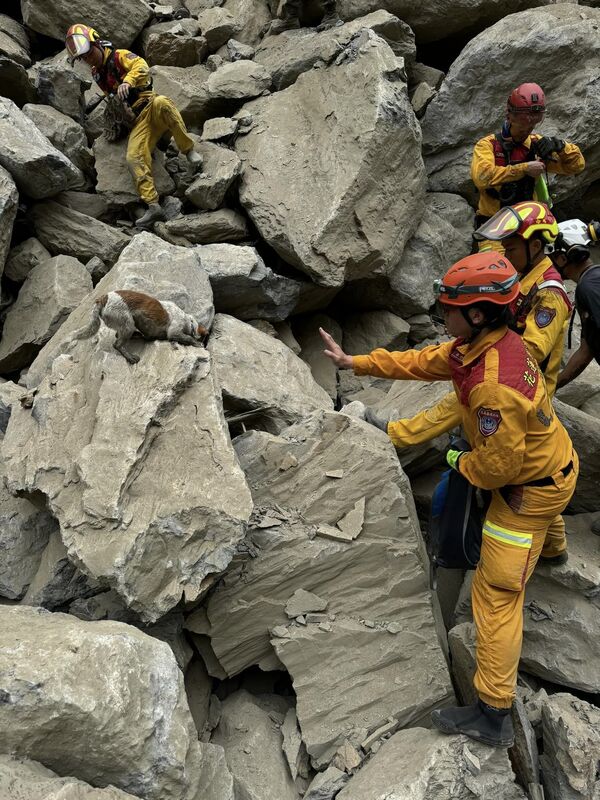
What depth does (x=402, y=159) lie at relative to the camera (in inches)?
306

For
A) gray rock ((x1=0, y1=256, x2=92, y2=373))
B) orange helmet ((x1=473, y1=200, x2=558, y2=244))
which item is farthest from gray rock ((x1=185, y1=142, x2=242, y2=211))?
orange helmet ((x1=473, y1=200, x2=558, y2=244))

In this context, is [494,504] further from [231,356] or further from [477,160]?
[477,160]

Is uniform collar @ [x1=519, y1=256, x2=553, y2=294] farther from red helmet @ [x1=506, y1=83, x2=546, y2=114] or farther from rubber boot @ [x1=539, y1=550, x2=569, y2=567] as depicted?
red helmet @ [x1=506, y1=83, x2=546, y2=114]

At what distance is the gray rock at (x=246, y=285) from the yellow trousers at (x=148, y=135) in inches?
66.3

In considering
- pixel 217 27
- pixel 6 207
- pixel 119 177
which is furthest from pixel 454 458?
pixel 217 27

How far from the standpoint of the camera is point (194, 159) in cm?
821

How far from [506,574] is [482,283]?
6.26ft

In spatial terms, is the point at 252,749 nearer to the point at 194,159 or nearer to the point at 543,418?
the point at 543,418

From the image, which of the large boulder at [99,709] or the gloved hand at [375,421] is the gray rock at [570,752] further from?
the gloved hand at [375,421]

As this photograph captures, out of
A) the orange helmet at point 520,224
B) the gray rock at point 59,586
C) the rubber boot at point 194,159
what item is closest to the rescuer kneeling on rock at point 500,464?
the orange helmet at point 520,224

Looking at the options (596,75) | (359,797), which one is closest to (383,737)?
(359,797)

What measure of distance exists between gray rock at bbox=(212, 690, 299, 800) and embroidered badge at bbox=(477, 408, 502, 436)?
2.75m

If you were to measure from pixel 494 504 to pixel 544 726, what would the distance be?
5.27ft

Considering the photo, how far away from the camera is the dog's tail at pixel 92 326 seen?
16.7 ft
